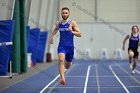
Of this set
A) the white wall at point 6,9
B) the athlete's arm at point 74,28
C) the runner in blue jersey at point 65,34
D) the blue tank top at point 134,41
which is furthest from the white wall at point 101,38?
the athlete's arm at point 74,28

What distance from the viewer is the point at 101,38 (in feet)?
107

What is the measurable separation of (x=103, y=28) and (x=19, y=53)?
54.1 feet

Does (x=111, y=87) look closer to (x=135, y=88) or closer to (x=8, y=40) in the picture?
(x=135, y=88)

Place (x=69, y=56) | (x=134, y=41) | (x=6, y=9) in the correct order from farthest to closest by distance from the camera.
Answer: (x=134, y=41), (x=6, y=9), (x=69, y=56)

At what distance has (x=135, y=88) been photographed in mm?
11188

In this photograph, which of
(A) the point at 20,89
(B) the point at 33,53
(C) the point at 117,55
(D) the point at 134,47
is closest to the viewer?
(A) the point at 20,89

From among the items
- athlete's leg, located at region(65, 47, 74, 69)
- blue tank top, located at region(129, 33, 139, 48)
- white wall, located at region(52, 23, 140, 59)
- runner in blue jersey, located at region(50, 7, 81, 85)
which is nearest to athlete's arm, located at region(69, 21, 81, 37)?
runner in blue jersey, located at region(50, 7, 81, 85)

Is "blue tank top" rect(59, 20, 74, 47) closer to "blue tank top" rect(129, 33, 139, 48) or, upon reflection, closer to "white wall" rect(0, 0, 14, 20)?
"white wall" rect(0, 0, 14, 20)

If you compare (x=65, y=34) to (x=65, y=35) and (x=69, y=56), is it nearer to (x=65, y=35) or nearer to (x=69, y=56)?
(x=65, y=35)

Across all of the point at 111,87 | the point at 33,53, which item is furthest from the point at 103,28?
the point at 111,87

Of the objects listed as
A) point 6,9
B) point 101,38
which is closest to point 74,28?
point 6,9

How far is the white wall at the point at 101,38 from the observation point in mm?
32344

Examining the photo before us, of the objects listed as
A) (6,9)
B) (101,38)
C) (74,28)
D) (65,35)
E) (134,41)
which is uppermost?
(6,9)

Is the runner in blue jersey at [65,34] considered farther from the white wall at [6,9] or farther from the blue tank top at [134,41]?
the blue tank top at [134,41]
